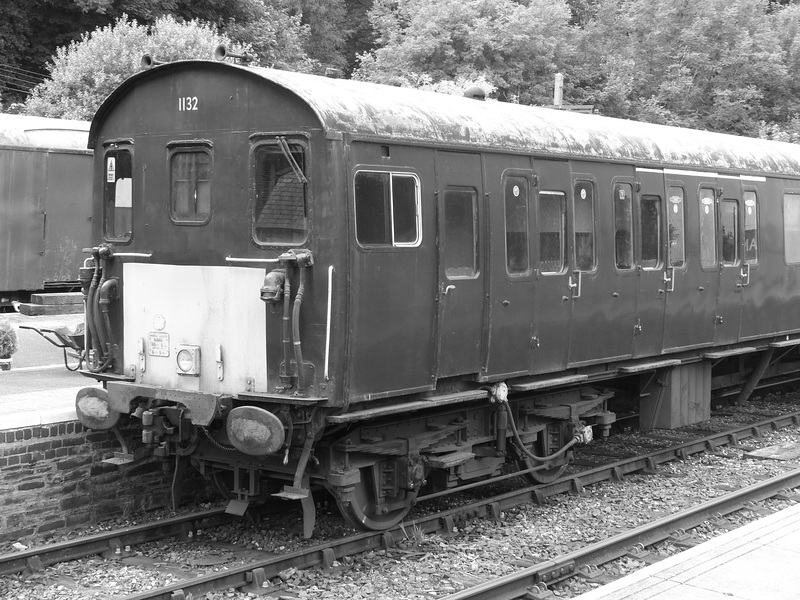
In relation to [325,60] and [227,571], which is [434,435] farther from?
[325,60]

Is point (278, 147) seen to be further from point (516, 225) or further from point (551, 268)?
point (551, 268)

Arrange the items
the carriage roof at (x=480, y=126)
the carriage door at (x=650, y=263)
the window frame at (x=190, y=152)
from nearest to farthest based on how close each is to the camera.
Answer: the carriage roof at (x=480, y=126)
the window frame at (x=190, y=152)
the carriage door at (x=650, y=263)

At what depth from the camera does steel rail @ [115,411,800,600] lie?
6.95 metres

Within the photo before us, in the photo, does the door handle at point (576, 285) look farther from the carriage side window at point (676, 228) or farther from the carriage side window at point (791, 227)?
the carriage side window at point (791, 227)

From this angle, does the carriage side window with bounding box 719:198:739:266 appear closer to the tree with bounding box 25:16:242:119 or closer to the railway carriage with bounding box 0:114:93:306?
the railway carriage with bounding box 0:114:93:306

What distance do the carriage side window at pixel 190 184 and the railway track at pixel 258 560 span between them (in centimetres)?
255

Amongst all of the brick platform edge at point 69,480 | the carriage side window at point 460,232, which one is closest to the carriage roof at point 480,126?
the carriage side window at point 460,232

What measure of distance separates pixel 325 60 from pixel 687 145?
35.8 m

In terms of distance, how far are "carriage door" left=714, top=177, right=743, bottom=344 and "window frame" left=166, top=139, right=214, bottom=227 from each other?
678 centimetres

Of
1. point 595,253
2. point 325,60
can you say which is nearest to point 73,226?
point 595,253

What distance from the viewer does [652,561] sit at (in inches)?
319

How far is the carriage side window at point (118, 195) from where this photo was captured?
27.3 feet

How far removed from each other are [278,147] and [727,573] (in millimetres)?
4345

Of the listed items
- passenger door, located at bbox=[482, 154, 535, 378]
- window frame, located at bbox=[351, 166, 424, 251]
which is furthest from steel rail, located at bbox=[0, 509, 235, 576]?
window frame, located at bbox=[351, 166, 424, 251]
